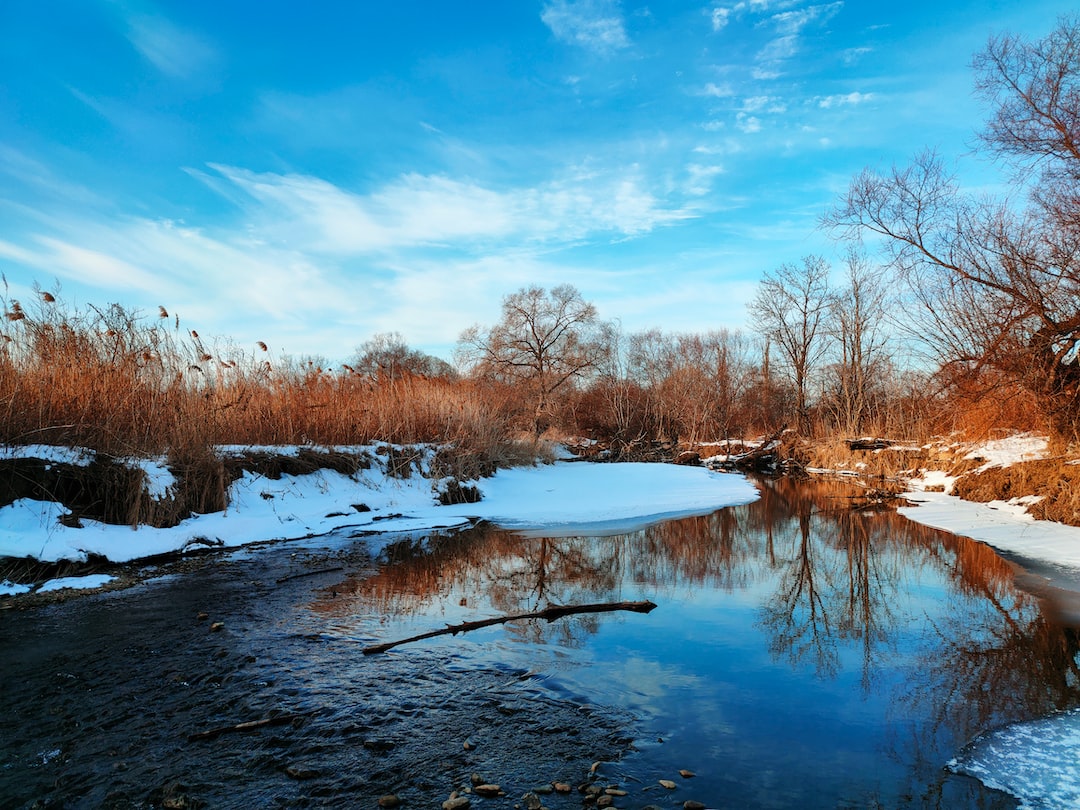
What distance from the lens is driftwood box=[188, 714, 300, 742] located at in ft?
10.4

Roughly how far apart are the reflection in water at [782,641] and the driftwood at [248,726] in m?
1.46

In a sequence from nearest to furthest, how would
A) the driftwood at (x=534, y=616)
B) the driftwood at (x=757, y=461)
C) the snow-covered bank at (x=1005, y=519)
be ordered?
the driftwood at (x=534, y=616) → the snow-covered bank at (x=1005, y=519) → the driftwood at (x=757, y=461)

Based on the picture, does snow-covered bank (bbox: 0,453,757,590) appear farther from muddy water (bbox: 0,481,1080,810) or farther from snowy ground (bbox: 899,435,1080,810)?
snowy ground (bbox: 899,435,1080,810)

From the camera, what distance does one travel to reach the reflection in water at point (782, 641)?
3152 mm

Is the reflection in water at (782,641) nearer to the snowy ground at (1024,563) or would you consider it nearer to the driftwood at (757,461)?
the snowy ground at (1024,563)

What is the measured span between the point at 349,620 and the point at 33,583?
10.9 feet

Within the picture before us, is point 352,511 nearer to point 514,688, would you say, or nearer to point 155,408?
point 155,408

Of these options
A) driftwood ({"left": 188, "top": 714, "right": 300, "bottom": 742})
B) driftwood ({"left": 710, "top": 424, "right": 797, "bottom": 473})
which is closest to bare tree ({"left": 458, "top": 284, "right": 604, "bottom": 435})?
driftwood ({"left": 710, "top": 424, "right": 797, "bottom": 473})

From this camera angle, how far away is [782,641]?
16.5ft

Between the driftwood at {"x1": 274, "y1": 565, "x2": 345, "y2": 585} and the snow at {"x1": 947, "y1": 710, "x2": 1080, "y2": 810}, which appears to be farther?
the driftwood at {"x1": 274, "y1": 565, "x2": 345, "y2": 585}

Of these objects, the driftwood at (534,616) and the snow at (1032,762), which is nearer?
the snow at (1032,762)

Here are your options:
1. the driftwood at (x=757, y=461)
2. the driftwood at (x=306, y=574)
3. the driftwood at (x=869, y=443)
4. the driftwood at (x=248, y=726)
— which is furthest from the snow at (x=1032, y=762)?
the driftwood at (x=757, y=461)

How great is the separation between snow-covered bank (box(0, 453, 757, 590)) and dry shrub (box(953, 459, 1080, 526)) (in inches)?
193

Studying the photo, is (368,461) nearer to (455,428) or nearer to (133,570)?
(455,428)
